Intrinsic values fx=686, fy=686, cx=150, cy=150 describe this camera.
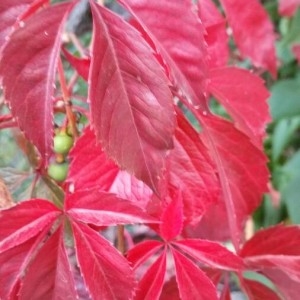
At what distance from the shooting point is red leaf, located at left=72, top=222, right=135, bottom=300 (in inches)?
15.1

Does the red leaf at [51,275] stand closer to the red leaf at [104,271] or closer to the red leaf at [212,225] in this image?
the red leaf at [104,271]

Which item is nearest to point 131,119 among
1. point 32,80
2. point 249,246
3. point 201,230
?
point 32,80

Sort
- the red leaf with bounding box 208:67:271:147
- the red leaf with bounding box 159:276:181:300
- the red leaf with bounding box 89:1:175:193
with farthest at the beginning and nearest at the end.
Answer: the red leaf with bounding box 208:67:271:147 → the red leaf with bounding box 159:276:181:300 → the red leaf with bounding box 89:1:175:193

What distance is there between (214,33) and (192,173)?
0.52 feet

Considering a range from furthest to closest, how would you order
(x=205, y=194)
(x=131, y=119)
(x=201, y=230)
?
(x=201, y=230), (x=205, y=194), (x=131, y=119)

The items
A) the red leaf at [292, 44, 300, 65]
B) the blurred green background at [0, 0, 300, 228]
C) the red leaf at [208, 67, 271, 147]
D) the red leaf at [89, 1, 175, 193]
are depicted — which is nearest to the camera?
the red leaf at [89, 1, 175, 193]

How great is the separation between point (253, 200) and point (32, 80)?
256mm

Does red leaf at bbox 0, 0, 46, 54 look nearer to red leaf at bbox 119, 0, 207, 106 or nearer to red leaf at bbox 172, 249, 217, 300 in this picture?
red leaf at bbox 119, 0, 207, 106

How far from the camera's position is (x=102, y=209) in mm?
395

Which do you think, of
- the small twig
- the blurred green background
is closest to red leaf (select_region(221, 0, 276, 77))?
the small twig

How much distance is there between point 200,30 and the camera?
0.38 metres

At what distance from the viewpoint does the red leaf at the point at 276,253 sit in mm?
443

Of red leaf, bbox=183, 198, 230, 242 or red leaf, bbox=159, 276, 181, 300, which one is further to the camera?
red leaf, bbox=183, 198, 230, 242

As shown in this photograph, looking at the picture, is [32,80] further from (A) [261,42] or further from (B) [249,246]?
(A) [261,42]
